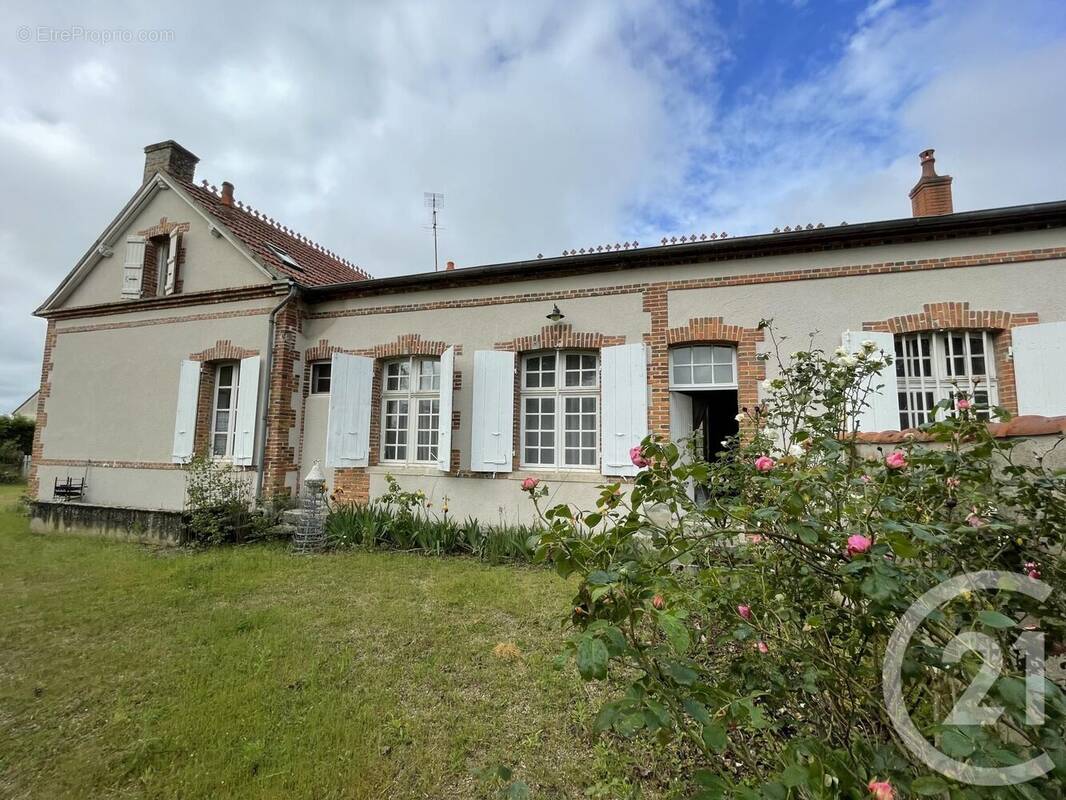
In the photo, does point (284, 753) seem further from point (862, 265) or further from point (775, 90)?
point (775, 90)

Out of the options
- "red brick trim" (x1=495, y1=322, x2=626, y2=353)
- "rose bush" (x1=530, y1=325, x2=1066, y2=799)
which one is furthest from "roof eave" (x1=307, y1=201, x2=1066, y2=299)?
"rose bush" (x1=530, y1=325, x2=1066, y2=799)

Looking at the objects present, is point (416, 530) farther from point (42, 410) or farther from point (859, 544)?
point (42, 410)

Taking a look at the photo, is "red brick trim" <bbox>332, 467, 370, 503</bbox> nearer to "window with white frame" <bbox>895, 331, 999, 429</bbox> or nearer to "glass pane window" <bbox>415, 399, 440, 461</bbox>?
"glass pane window" <bbox>415, 399, 440, 461</bbox>

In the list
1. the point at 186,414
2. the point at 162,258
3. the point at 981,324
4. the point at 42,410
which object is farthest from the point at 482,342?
the point at 42,410

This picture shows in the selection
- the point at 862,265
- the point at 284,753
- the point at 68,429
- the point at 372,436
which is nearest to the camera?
the point at 284,753

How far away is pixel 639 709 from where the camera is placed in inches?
42.5

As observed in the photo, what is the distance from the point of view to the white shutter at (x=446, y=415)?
6953mm

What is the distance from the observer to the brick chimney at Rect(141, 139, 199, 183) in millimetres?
9484

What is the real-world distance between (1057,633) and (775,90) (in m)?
7.21

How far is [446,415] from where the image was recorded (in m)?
6.95

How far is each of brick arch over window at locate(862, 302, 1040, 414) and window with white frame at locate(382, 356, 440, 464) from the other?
20.1ft

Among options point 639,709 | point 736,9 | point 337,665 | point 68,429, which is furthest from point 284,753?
point 68,429

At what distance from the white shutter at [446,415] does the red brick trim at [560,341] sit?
2.67ft

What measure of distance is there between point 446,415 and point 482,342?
1296 mm
